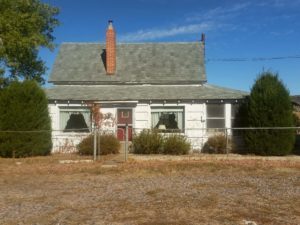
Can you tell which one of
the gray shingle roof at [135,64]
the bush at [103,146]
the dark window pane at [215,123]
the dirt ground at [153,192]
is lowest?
the dirt ground at [153,192]

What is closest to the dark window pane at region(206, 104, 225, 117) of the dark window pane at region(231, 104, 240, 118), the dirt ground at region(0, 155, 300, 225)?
the dark window pane at region(231, 104, 240, 118)

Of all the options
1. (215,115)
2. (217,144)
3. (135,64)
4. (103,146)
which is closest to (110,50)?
(135,64)

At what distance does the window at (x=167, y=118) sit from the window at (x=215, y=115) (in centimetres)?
141

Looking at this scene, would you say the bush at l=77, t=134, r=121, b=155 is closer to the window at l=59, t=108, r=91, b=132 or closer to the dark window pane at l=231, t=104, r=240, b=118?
the window at l=59, t=108, r=91, b=132

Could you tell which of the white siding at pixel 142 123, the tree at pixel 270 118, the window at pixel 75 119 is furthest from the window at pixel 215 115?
the window at pixel 75 119

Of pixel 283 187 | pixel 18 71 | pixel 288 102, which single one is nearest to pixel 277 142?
pixel 288 102

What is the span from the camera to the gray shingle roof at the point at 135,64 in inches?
999

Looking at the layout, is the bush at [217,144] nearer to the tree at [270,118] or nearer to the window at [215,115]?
the tree at [270,118]

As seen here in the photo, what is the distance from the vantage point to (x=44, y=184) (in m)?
12.5

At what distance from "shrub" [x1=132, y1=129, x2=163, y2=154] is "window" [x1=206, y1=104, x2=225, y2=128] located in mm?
3507

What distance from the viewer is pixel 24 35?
25969 mm

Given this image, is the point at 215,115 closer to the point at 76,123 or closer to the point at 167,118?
the point at 167,118

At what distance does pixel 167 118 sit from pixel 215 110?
2.58 metres

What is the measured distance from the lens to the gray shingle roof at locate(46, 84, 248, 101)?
882 inches
